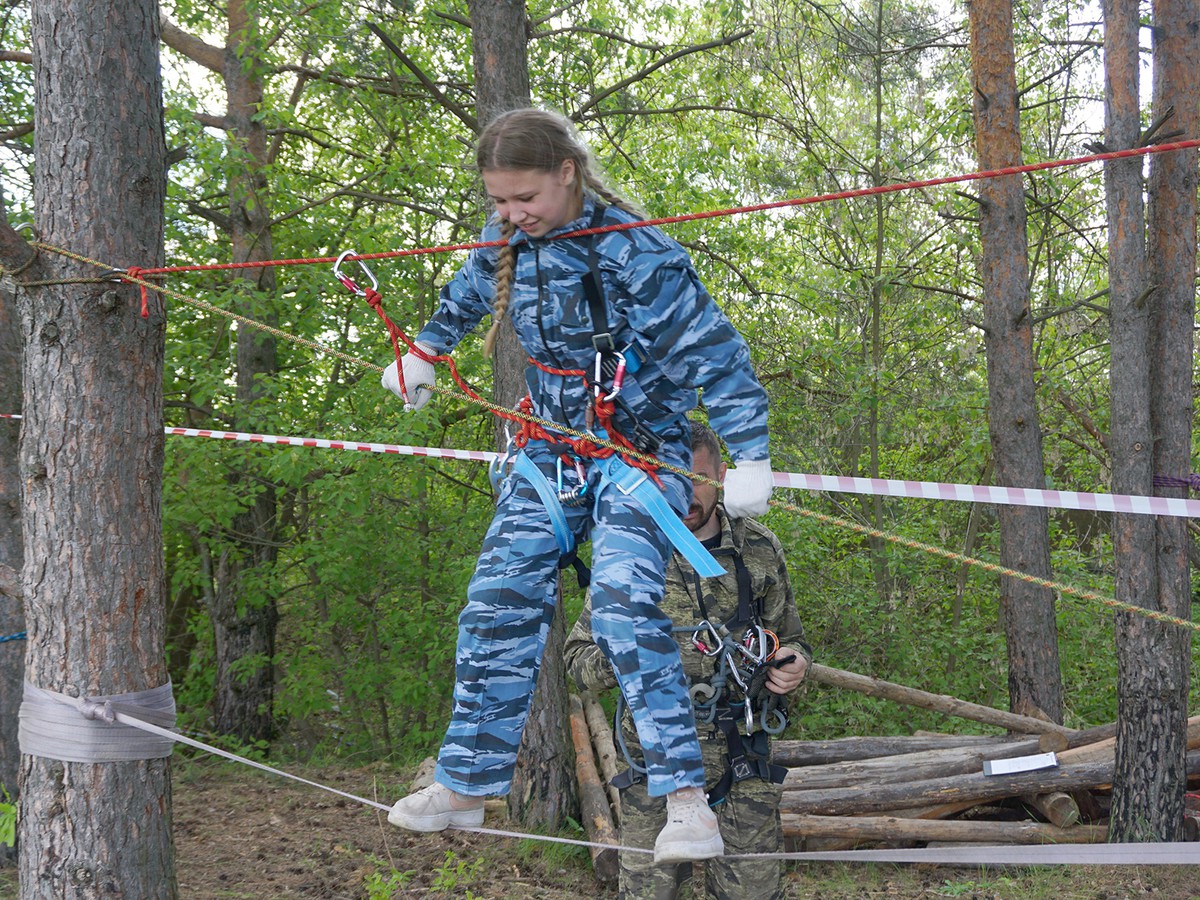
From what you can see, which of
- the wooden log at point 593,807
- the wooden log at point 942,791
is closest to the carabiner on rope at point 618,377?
the wooden log at point 593,807

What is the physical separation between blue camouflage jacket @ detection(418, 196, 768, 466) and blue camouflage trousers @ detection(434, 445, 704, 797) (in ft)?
0.52

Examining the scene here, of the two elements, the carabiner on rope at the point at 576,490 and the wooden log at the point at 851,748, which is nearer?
the carabiner on rope at the point at 576,490

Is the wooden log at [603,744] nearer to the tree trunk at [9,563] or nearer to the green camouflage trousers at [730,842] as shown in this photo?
the green camouflage trousers at [730,842]

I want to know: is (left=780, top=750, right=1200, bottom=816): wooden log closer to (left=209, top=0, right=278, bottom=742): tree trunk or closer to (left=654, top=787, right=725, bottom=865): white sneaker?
(left=654, top=787, right=725, bottom=865): white sneaker

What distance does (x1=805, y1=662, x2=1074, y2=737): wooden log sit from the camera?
6.17m

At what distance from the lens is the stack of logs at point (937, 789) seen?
5531mm

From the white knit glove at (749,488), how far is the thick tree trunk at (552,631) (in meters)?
3.31

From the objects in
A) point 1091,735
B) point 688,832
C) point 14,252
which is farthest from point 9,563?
point 1091,735

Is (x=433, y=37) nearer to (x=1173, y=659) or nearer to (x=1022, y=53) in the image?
(x=1022, y=53)

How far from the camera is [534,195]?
7.61 feet

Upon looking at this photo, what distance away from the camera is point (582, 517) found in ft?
8.22

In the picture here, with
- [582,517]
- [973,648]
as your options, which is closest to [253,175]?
[582,517]

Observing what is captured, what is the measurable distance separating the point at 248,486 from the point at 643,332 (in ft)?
18.5

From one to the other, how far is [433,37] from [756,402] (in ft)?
21.4
